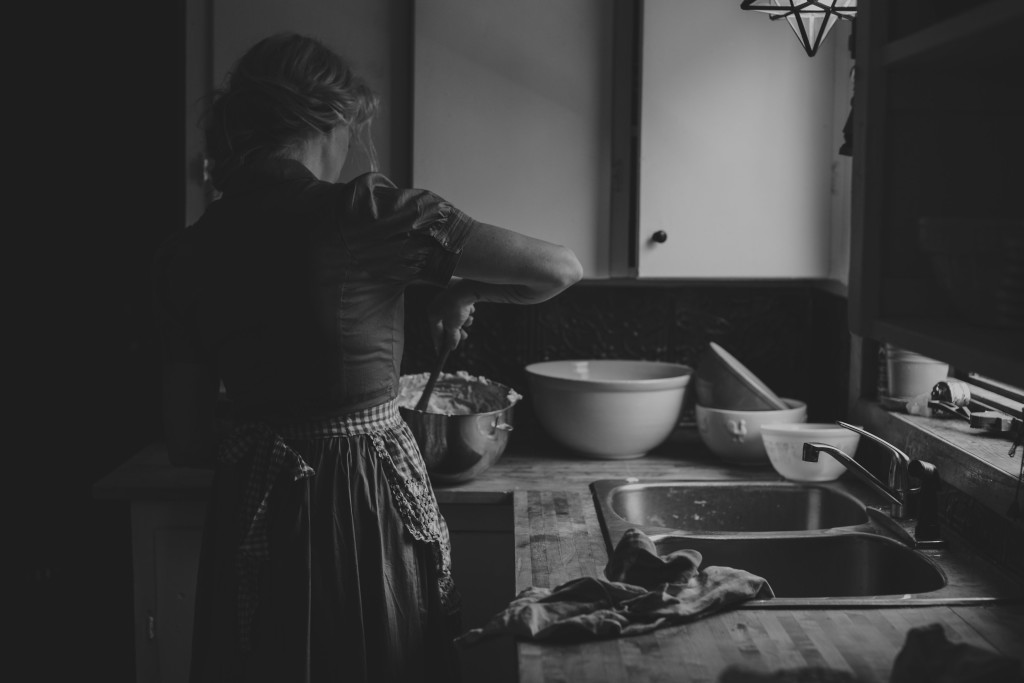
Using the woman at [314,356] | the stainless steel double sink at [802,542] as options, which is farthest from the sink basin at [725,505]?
the woman at [314,356]

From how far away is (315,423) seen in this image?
5.64 feet

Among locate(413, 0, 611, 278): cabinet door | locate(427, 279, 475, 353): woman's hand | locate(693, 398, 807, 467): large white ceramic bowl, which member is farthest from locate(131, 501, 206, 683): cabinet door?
locate(693, 398, 807, 467): large white ceramic bowl

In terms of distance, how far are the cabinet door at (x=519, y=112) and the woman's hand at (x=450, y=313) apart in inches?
18.2

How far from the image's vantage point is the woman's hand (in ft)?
6.22

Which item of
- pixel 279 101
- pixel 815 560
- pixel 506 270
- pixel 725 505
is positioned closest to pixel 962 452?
pixel 815 560

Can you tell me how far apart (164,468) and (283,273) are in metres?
0.84

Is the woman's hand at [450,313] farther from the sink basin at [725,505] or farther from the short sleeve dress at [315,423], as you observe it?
the sink basin at [725,505]

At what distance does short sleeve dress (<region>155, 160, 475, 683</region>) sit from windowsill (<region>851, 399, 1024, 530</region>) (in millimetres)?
841

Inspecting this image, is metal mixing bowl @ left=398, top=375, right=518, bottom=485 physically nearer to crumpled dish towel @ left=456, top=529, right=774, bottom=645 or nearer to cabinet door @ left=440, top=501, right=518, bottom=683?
cabinet door @ left=440, top=501, right=518, bottom=683

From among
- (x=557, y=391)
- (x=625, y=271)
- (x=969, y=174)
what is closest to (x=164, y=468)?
(x=557, y=391)

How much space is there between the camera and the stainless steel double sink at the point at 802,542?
155 centimetres

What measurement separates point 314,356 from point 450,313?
324 mm

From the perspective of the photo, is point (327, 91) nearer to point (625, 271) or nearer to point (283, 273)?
point (283, 273)

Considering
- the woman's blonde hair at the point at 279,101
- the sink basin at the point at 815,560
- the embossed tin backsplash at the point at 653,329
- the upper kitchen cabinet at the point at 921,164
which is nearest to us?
the upper kitchen cabinet at the point at 921,164
